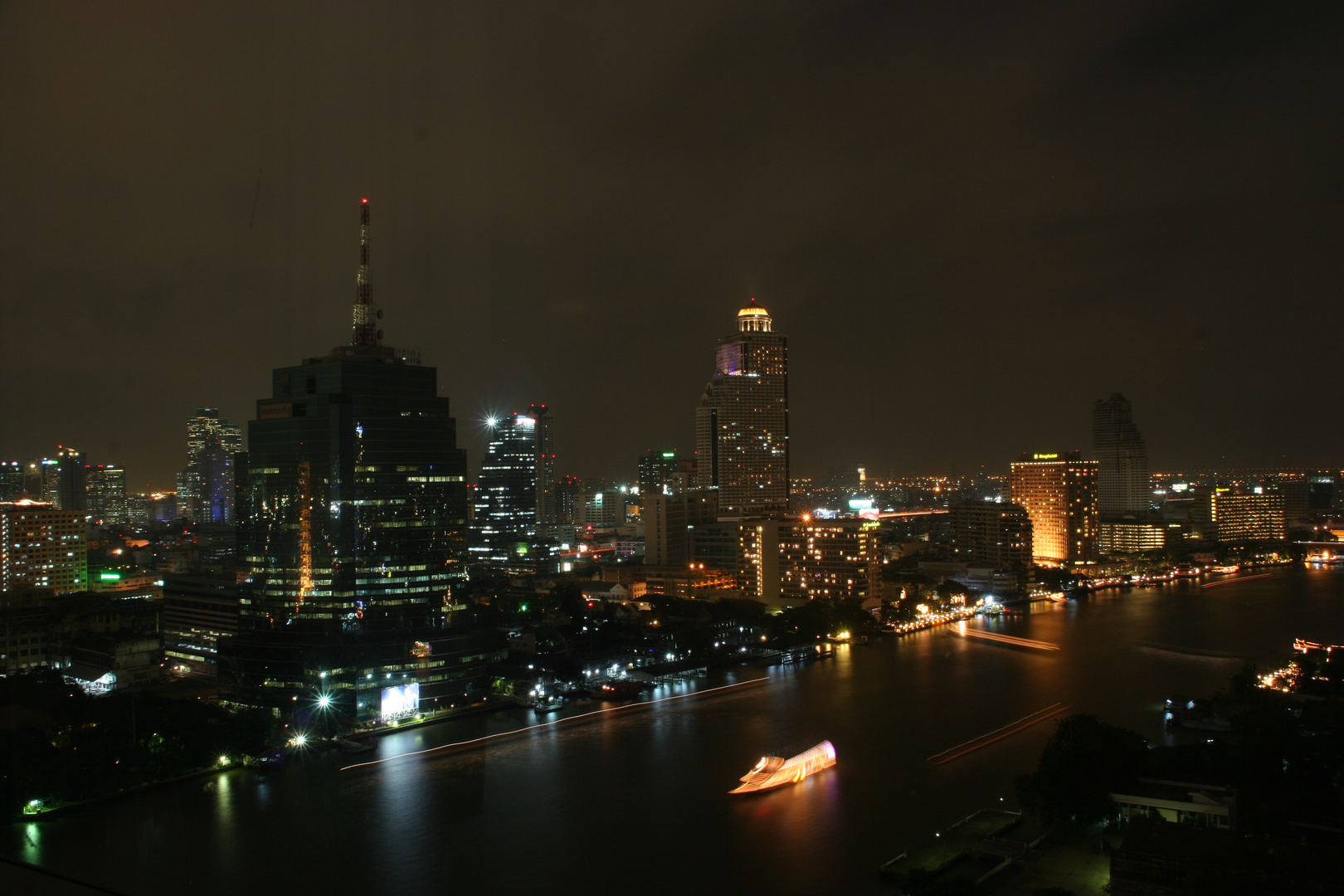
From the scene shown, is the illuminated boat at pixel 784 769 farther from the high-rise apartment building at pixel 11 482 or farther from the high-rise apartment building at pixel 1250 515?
the high-rise apartment building at pixel 1250 515

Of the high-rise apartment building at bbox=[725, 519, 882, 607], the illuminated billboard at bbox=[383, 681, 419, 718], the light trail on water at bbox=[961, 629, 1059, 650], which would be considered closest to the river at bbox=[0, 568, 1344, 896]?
the illuminated billboard at bbox=[383, 681, 419, 718]

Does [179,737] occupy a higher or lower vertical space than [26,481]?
lower

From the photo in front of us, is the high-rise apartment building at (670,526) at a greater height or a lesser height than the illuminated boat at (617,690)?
greater

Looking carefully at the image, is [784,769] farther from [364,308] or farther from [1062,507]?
[1062,507]

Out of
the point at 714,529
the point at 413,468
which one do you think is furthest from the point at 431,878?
the point at 714,529

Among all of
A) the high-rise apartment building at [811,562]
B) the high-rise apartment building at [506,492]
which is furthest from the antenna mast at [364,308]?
the high-rise apartment building at [506,492]

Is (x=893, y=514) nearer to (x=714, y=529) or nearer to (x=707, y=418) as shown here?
(x=707, y=418)
